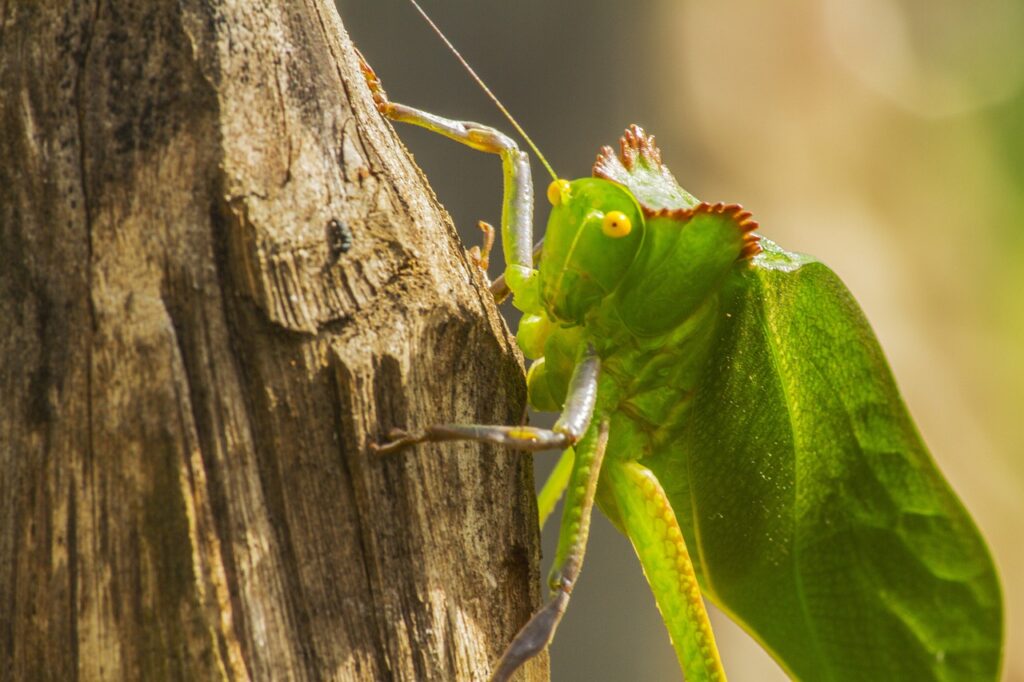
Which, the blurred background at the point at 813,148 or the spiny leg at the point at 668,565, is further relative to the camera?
the blurred background at the point at 813,148

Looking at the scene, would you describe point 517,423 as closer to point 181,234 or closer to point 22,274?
point 181,234

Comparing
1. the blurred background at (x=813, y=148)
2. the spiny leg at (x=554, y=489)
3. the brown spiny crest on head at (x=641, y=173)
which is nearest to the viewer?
the brown spiny crest on head at (x=641, y=173)

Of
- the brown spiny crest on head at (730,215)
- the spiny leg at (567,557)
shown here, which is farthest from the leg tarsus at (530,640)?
the brown spiny crest on head at (730,215)

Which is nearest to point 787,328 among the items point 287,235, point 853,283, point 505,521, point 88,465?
point 505,521

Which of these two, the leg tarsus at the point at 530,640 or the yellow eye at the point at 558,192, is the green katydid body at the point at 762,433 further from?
the leg tarsus at the point at 530,640

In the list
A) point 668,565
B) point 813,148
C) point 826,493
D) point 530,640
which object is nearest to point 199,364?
point 530,640

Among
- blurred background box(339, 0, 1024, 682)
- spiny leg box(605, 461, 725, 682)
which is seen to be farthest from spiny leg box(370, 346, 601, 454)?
blurred background box(339, 0, 1024, 682)

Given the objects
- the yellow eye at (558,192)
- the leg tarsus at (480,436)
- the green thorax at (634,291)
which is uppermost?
the yellow eye at (558,192)
